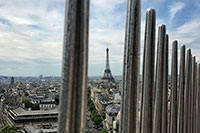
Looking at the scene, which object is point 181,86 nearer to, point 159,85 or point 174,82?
point 174,82

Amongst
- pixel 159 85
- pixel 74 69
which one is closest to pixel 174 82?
pixel 159 85

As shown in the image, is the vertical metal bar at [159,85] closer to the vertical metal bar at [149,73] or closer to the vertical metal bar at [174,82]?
the vertical metal bar at [149,73]

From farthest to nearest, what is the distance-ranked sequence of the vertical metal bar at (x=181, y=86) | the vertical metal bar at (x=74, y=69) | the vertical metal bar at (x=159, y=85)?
1. the vertical metal bar at (x=181, y=86)
2. the vertical metal bar at (x=159, y=85)
3. the vertical metal bar at (x=74, y=69)

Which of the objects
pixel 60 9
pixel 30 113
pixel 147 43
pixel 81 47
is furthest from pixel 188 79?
pixel 30 113

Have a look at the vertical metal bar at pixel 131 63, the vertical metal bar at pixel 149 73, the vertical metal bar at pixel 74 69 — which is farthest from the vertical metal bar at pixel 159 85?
the vertical metal bar at pixel 74 69

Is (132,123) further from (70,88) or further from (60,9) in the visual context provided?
(60,9)

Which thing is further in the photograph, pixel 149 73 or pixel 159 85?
pixel 159 85

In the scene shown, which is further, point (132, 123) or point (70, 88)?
point (132, 123)
